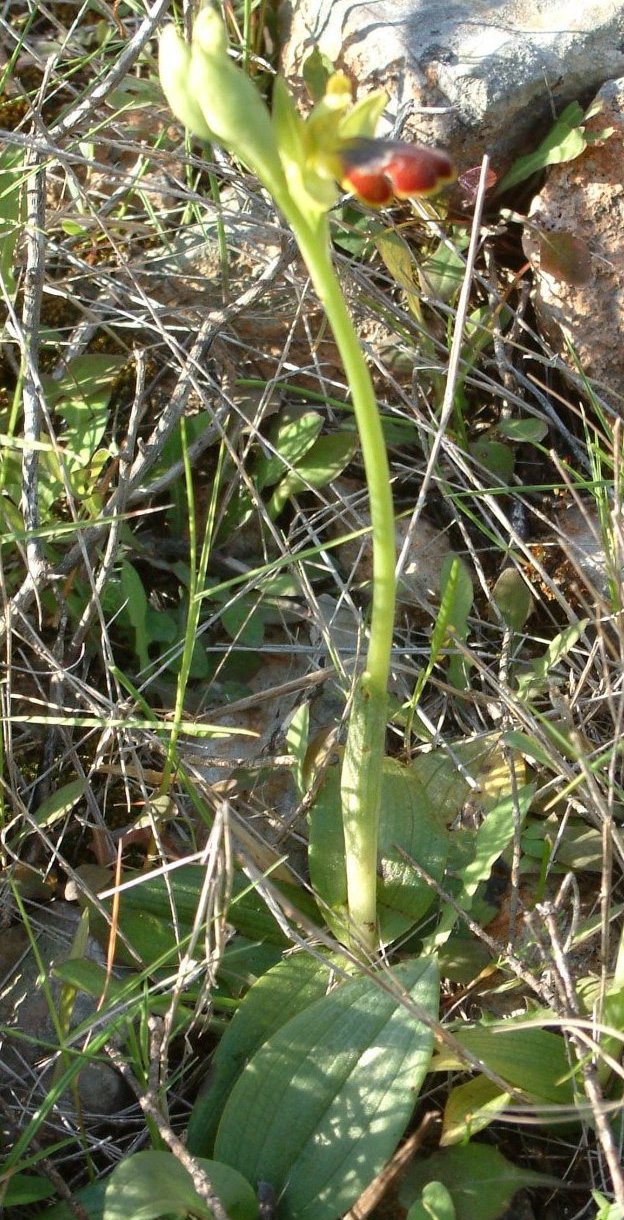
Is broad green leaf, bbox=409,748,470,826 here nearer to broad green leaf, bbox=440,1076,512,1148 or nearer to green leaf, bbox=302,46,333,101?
broad green leaf, bbox=440,1076,512,1148

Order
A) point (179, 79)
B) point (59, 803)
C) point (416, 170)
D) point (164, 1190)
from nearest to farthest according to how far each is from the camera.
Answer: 1. point (416, 170)
2. point (179, 79)
3. point (164, 1190)
4. point (59, 803)

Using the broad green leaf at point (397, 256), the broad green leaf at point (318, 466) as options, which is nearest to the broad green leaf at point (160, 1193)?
the broad green leaf at point (318, 466)

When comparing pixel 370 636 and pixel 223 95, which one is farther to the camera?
pixel 370 636

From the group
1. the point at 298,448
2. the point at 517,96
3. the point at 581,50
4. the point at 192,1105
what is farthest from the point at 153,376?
the point at 192,1105

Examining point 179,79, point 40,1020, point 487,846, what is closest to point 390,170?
point 179,79

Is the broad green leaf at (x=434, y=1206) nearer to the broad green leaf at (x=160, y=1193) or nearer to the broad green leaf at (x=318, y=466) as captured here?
the broad green leaf at (x=160, y=1193)

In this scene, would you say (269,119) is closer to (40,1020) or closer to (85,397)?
(85,397)
